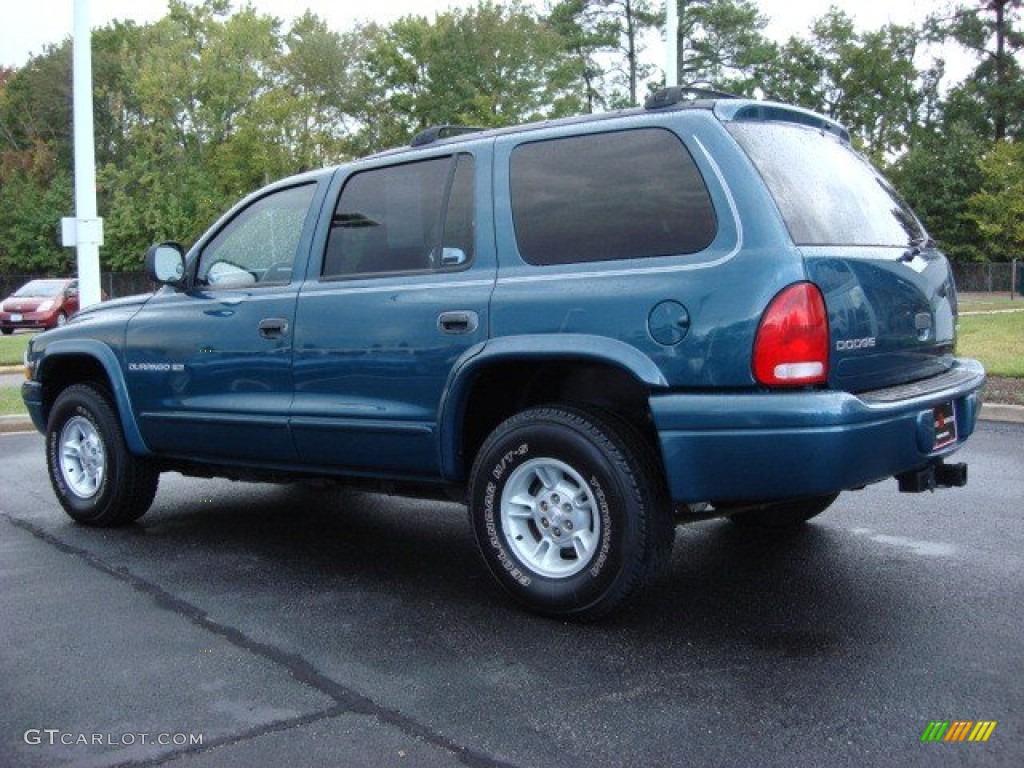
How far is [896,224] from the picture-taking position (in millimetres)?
4402

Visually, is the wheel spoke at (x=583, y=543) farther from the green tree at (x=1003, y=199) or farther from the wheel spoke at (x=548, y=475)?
the green tree at (x=1003, y=199)

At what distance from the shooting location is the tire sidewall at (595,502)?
3809 millimetres

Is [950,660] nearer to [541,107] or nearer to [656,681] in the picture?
[656,681]

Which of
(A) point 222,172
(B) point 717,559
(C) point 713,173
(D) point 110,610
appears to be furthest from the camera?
(A) point 222,172

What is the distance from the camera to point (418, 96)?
44312 mm

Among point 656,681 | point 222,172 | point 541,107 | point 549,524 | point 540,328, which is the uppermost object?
point 541,107

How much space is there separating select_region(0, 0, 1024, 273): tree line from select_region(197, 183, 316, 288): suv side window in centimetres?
3491

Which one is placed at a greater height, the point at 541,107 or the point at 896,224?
the point at 541,107

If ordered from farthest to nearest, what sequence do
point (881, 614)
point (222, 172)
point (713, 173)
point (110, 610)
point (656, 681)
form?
point (222, 172) < point (110, 610) < point (881, 614) < point (713, 173) < point (656, 681)

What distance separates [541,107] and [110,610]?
1580 inches

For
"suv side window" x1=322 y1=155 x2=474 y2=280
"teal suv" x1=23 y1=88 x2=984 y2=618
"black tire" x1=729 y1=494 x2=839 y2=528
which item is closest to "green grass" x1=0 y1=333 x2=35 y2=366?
"teal suv" x1=23 y1=88 x2=984 y2=618

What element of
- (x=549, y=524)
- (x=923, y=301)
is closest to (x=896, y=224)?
(x=923, y=301)

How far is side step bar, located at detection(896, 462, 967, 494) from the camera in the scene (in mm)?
4020

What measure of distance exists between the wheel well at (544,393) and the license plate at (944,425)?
1051 mm
